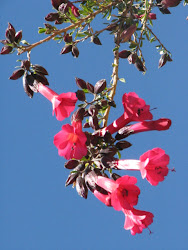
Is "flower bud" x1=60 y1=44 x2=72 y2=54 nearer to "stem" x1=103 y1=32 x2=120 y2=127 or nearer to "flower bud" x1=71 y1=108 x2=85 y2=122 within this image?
"stem" x1=103 y1=32 x2=120 y2=127

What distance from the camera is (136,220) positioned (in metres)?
2.05

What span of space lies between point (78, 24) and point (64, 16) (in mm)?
104

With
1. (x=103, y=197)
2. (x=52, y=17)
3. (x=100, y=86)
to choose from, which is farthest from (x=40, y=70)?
(x=103, y=197)

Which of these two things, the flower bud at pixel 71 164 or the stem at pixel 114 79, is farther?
the stem at pixel 114 79

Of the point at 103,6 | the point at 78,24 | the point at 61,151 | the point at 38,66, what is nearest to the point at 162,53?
the point at 103,6

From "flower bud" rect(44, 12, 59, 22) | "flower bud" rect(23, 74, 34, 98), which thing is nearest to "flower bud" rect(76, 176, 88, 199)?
"flower bud" rect(23, 74, 34, 98)

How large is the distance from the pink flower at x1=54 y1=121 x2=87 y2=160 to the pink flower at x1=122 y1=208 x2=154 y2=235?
0.42 m

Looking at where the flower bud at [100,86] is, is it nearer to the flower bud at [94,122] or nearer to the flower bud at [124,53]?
the flower bud at [94,122]

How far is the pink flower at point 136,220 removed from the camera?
206 cm

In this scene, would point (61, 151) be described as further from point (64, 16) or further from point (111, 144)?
point (64, 16)

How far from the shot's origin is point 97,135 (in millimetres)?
2166

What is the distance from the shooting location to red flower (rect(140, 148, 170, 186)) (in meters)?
1.95

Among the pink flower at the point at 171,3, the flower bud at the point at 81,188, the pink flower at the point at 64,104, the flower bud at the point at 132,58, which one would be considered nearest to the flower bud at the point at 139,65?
the flower bud at the point at 132,58

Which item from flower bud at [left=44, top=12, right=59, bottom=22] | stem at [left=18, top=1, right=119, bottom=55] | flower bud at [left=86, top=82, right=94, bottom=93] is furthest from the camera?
flower bud at [left=44, top=12, right=59, bottom=22]
